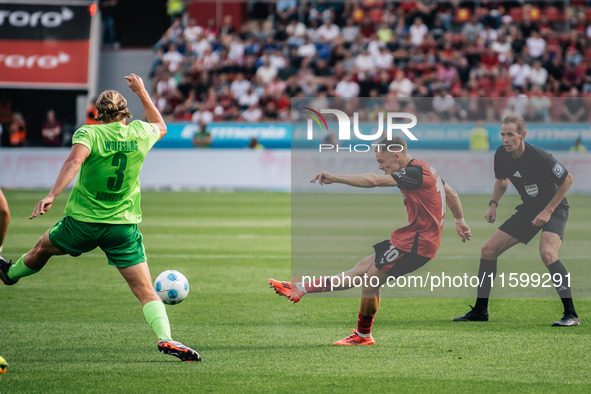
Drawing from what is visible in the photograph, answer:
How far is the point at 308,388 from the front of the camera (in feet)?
19.1

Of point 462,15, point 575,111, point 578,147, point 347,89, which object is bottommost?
point 578,147

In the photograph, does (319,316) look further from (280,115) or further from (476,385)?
(280,115)

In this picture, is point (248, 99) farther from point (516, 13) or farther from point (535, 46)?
point (516, 13)

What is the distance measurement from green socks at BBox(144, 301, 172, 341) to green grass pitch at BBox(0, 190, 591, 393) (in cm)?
24

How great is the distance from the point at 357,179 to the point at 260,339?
66.5 inches

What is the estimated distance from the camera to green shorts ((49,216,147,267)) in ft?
21.5

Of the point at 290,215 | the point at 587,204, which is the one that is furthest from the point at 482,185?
the point at 290,215

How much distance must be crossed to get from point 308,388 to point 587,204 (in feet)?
56.4

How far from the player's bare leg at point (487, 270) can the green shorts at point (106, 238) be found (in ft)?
11.5

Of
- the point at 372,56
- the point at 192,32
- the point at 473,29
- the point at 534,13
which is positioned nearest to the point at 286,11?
the point at 192,32

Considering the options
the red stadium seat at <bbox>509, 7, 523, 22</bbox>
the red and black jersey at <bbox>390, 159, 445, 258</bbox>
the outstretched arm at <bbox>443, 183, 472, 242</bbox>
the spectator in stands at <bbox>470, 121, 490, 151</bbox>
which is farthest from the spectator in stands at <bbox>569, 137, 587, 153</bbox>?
the red and black jersey at <bbox>390, 159, 445, 258</bbox>

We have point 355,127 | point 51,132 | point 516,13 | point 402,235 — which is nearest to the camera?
point 402,235

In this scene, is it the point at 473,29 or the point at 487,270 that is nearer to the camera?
the point at 487,270

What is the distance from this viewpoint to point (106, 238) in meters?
6.57
